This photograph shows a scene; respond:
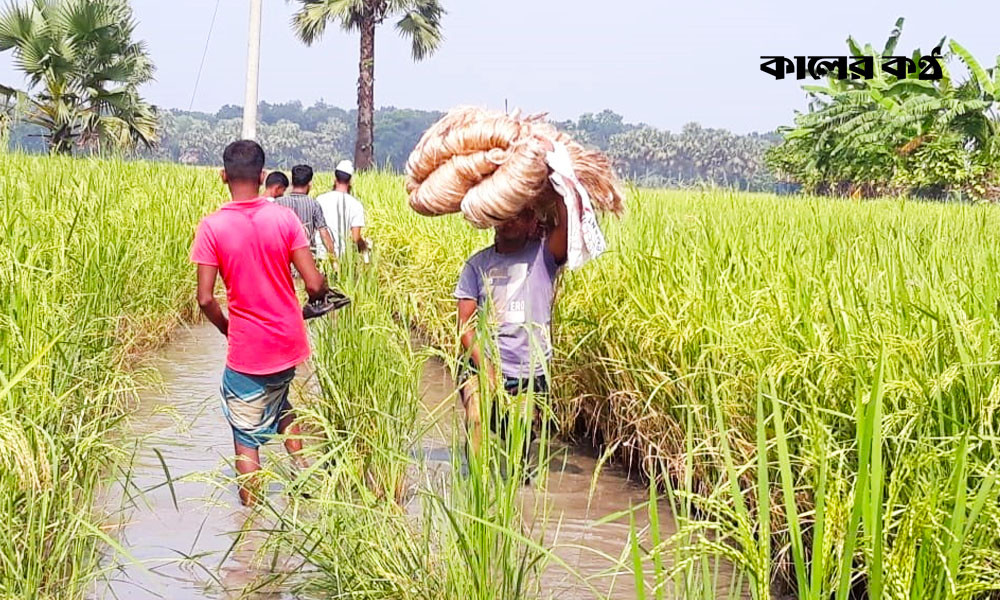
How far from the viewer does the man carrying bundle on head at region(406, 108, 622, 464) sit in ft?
13.5

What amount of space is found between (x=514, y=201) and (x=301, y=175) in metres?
4.79

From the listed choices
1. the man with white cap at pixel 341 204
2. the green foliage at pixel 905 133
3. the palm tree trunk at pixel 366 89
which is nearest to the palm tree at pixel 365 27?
the palm tree trunk at pixel 366 89

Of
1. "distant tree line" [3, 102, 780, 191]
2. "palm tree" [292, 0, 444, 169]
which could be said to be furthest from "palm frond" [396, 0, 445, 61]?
"distant tree line" [3, 102, 780, 191]

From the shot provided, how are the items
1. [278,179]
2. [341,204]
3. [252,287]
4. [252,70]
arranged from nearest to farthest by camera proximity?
[252,287] < [278,179] < [341,204] < [252,70]

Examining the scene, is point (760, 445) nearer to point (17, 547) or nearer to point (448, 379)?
point (17, 547)

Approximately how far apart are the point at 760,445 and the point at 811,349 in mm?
1968

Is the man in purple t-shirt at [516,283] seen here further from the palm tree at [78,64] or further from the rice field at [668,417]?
the palm tree at [78,64]

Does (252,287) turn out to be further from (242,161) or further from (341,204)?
(341,204)

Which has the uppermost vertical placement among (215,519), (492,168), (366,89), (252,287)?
(366,89)

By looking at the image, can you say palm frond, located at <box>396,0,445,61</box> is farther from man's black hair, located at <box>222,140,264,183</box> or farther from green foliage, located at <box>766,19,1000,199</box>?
man's black hair, located at <box>222,140,264,183</box>

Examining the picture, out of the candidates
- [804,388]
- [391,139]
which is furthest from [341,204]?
[391,139]

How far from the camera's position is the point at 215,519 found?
4.73 m

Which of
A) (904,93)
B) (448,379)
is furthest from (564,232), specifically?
(904,93)

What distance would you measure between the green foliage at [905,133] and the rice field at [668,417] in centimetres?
1609
